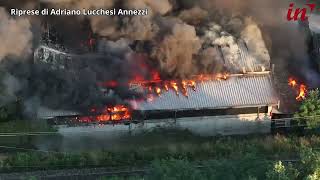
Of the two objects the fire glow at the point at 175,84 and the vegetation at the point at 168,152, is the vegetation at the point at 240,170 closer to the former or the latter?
the vegetation at the point at 168,152

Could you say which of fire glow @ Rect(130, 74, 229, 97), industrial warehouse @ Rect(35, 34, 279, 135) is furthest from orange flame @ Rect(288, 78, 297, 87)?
fire glow @ Rect(130, 74, 229, 97)

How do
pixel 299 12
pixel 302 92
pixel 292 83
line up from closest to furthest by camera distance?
pixel 302 92
pixel 292 83
pixel 299 12

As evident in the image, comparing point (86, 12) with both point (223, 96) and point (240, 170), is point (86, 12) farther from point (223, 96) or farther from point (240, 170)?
point (240, 170)

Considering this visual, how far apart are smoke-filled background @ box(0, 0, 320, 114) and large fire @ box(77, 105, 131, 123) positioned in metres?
0.45

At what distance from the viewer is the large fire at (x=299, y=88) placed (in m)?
34.0

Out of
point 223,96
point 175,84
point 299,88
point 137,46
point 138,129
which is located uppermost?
point 137,46

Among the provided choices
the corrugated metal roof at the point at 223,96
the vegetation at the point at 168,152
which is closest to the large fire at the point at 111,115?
the corrugated metal roof at the point at 223,96

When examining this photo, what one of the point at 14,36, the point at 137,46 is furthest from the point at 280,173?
the point at 14,36

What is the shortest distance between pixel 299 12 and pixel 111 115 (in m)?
14.7

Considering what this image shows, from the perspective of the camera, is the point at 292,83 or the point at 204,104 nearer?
the point at 204,104

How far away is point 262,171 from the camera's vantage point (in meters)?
24.8

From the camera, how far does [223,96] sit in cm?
3341

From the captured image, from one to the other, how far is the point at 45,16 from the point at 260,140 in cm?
Result: 1413

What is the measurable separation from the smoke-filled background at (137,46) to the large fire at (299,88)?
0.52 meters
